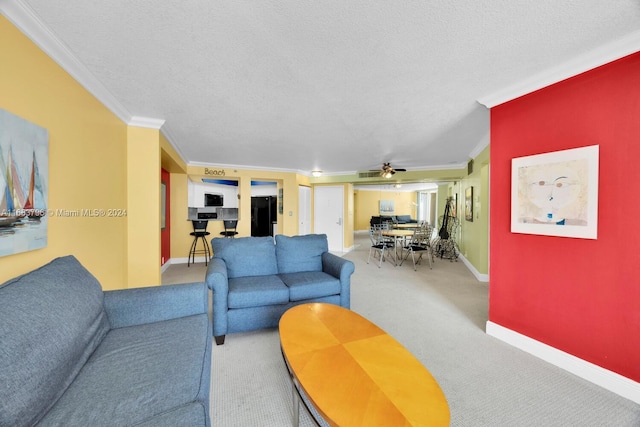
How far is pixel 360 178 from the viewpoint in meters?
6.76

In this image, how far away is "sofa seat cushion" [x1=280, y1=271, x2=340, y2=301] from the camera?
256cm

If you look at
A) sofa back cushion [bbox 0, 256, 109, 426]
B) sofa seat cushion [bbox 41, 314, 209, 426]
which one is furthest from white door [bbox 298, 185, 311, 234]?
sofa back cushion [bbox 0, 256, 109, 426]

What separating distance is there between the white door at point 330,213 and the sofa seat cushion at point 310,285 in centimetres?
465

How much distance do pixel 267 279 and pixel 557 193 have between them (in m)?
2.80

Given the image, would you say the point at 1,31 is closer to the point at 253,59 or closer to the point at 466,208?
the point at 253,59

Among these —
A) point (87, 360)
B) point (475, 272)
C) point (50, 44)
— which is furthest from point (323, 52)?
point (475, 272)

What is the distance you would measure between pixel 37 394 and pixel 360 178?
6481 mm

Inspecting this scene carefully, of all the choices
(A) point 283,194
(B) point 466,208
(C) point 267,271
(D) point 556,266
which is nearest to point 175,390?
(C) point 267,271

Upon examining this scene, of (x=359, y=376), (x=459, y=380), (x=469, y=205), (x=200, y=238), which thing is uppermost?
(x=469, y=205)

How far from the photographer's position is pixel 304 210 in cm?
752

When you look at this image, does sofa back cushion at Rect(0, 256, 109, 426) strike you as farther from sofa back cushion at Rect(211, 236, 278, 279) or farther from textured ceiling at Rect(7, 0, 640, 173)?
textured ceiling at Rect(7, 0, 640, 173)

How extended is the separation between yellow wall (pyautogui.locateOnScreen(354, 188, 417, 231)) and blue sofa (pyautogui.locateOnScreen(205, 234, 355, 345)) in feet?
29.8

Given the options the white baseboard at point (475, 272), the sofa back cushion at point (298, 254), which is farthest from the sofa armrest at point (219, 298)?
the white baseboard at point (475, 272)

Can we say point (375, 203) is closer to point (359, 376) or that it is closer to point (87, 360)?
point (359, 376)
